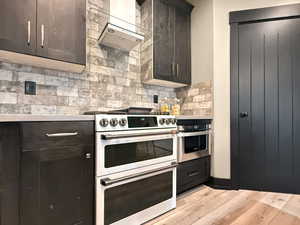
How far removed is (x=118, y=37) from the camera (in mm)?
2082

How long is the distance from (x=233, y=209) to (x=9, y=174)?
1.98 metres

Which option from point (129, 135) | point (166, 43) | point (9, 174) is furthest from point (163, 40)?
point (9, 174)

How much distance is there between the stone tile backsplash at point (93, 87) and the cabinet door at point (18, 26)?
36cm

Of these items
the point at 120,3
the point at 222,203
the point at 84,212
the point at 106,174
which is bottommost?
the point at 222,203

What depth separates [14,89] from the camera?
170 cm

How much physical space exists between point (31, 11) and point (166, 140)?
64.4 inches

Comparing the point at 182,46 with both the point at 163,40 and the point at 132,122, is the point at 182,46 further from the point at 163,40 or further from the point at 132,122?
the point at 132,122

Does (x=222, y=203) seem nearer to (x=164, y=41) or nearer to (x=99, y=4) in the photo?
(x=164, y=41)

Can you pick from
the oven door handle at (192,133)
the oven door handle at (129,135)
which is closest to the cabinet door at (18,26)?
the oven door handle at (129,135)

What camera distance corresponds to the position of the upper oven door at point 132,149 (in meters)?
1.42

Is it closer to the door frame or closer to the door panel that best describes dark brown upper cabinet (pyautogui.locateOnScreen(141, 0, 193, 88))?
the door frame

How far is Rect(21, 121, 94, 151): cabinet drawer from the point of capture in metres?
1.12

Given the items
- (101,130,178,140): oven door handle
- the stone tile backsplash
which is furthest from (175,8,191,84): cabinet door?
(101,130,178,140): oven door handle

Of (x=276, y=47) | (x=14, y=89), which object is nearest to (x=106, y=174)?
(x=14, y=89)
